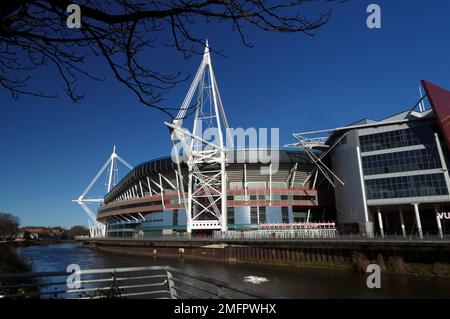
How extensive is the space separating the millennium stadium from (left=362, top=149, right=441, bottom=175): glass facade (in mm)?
111

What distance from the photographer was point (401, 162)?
1655 inches

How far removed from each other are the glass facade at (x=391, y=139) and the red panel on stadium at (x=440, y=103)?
3.11 metres

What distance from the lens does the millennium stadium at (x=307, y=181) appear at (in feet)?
135

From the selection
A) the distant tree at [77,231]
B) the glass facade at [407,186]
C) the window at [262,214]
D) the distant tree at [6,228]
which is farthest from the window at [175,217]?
the distant tree at [77,231]

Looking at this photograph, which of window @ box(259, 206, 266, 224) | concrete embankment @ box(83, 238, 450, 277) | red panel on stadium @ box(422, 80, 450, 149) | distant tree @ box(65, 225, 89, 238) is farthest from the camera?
distant tree @ box(65, 225, 89, 238)

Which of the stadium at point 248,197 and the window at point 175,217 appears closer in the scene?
the stadium at point 248,197

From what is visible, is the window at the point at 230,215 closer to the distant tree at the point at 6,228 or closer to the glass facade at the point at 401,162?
the glass facade at the point at 401,162

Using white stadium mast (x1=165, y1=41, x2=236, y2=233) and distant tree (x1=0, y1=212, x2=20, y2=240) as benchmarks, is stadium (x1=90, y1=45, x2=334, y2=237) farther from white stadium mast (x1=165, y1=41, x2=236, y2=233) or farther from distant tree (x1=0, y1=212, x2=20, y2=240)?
distant tree (x1=0, y1=212, x2=20, y2=240)

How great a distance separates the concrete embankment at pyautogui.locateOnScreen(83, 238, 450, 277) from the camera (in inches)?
1131

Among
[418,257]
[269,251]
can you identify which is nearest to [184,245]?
[269,251]
